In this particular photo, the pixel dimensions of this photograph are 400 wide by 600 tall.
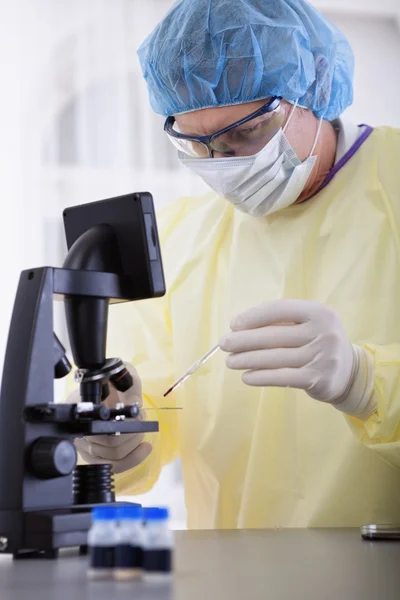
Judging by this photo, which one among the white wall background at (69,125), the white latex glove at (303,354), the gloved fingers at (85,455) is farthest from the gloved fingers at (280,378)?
the white wall background at (69,125)

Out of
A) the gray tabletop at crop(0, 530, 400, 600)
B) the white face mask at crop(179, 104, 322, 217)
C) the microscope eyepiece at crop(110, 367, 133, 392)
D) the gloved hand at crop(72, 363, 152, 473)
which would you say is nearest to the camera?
the gray tabletop at crop(0, 530, 400, 600)

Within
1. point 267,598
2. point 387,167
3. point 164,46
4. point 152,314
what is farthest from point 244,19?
point 267,598

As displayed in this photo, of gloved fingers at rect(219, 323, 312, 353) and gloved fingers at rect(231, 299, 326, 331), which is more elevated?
gloved fingers at rect(231, 299, 326, 331)

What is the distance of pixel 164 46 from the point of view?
154 cm

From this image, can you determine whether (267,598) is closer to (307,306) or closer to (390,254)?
(307,306)

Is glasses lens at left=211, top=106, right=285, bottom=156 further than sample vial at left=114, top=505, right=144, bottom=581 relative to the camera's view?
Yes

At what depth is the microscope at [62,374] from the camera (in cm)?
99

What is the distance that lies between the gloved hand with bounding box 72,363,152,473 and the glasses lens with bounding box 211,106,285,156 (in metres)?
0.46

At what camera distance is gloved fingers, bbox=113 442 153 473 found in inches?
57.7

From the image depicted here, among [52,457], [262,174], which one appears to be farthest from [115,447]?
[262,174]

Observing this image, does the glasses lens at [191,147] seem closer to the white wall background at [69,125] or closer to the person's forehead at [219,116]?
the person's forehead at [219,116]

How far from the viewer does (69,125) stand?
3592 mm

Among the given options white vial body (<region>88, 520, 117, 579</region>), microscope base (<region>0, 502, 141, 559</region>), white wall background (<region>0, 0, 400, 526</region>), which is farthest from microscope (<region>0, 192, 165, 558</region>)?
white wall background (<region>0, 0, 400, 526</region>)

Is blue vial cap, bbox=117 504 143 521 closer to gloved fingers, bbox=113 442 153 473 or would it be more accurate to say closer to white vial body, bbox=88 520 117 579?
white vial body, bbox=88 520 117 579
